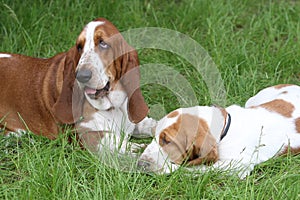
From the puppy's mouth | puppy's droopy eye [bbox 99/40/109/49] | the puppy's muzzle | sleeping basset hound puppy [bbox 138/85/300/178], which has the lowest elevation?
the puppy's muzzle

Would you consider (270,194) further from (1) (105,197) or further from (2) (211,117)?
(1) (105,197)

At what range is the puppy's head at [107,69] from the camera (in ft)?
17.2

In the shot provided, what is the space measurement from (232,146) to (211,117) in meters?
0.31

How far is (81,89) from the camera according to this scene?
549 cm

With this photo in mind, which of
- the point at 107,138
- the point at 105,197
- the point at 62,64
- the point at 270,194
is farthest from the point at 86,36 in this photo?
the point at 270,194

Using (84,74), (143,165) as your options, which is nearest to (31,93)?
(84,74)

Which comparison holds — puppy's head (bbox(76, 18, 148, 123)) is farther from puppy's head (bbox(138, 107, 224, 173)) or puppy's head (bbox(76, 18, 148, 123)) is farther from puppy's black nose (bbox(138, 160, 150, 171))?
puppy's black nose (bbox(138, 160, 150, 171))

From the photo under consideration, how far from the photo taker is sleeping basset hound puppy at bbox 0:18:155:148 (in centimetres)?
532

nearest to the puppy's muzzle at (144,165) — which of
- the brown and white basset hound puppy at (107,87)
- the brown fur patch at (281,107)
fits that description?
the brown and white basset hound puppy at (107,87)

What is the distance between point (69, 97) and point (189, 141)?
1181 millimetres

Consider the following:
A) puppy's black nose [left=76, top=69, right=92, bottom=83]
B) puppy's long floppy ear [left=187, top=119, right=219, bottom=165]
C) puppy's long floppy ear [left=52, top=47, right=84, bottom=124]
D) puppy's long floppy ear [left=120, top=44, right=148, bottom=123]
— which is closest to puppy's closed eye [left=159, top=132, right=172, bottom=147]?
puppy's long floppy ear [left=187, top=119, right=219, bottom=165]

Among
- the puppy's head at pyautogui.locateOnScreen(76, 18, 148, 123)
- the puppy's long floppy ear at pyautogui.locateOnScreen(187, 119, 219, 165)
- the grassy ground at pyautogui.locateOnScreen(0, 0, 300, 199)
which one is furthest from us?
the puppy's head at pyautogui.locateOnScreen(76, 18, 148, 123)

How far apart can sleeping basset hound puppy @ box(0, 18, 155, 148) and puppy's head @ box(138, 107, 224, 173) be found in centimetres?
56

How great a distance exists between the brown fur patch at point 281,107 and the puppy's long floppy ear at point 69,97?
1606 mm
